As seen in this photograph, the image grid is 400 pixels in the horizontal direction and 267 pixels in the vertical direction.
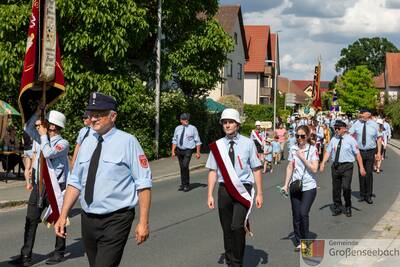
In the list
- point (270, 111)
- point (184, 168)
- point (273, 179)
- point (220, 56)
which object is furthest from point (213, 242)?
point (270, 111)

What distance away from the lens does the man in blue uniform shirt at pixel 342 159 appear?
1035 cm

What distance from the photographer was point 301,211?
7.64 metres

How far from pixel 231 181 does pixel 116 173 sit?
2011 mm

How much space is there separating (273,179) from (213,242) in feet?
29.1

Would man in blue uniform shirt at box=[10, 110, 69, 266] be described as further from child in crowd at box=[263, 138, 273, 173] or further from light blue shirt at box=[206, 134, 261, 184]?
child in crowd at box=[263, 138, 273, 173]

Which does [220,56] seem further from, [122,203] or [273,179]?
[122,203]

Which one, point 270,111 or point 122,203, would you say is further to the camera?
point 270,111

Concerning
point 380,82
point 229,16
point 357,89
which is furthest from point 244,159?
point 380,82

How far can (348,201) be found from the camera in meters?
10.5

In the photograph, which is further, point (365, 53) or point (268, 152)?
point (365, 53)

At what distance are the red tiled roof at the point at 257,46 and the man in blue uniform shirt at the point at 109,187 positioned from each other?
62.3 meters

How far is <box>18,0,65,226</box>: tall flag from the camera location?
6.68 m

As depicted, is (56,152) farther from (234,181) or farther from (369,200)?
(369,200)

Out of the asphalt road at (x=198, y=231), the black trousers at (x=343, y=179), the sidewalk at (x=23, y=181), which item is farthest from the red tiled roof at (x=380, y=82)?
the black trousers at (x=343, y=179)
